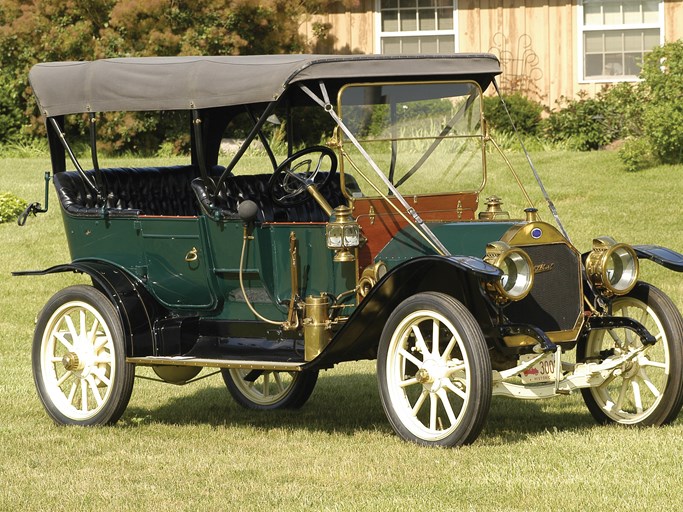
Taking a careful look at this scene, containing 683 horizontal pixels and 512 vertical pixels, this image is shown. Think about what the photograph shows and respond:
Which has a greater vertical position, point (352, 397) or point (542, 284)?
point (542, 284)

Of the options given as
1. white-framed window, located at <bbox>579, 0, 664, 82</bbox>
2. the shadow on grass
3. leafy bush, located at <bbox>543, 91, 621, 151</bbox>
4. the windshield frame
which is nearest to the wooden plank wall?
white-framed window, located at <bbox>579, 0, 664, 82</bbox>

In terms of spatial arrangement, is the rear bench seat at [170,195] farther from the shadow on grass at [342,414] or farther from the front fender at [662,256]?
the front fender at [662,256]

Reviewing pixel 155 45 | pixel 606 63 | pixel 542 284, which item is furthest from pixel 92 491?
pixel 606 63

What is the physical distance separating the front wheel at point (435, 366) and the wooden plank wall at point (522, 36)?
47.4ft

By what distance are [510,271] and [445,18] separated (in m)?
15.3

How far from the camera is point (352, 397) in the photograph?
8578 mm

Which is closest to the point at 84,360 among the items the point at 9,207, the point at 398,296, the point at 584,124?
the point at 398,296

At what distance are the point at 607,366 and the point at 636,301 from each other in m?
0.52

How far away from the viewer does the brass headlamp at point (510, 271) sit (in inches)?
248

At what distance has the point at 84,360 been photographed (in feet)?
25.1

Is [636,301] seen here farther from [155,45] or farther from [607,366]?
[155,45]

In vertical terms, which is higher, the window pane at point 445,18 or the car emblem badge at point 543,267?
the window pane at point 445,18

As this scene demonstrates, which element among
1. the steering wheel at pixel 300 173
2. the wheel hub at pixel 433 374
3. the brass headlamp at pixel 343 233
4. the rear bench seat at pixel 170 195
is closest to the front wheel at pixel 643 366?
the wheel hub at pixel 433 374

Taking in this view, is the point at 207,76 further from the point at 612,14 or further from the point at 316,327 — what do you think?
the point at 612,14
